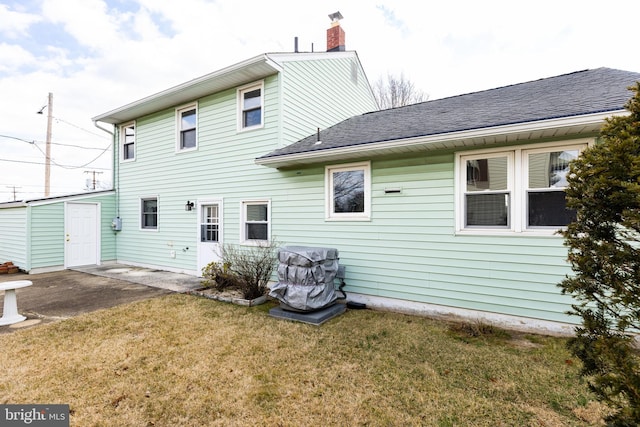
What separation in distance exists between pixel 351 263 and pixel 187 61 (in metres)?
13.1

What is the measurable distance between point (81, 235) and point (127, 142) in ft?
11.7

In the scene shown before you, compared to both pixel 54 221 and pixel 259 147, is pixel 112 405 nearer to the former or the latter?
pixel 259 147

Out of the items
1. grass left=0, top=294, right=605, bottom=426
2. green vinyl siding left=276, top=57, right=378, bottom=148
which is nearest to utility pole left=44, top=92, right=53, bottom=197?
grass left=0, top=294, right=605, bottom=426

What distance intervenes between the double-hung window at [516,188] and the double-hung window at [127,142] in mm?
10607

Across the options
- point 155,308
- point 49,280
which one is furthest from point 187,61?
point 155,308

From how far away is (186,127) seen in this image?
8672 mm

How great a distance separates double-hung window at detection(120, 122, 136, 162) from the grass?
23.8 feet

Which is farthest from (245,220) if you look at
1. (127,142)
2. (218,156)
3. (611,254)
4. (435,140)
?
(611,254)


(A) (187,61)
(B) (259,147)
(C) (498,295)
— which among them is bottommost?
(C) (498,295)

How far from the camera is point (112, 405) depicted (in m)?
2.63

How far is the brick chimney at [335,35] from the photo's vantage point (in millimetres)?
8969

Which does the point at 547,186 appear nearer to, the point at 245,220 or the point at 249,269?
the point at 249,269

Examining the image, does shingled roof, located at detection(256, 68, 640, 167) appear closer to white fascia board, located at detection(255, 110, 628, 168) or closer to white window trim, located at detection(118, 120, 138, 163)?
white fascia board, located at detection(255, 110, 628, 168)

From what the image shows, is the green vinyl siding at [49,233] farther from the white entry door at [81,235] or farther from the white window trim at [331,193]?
the white window trim at [331,193]
